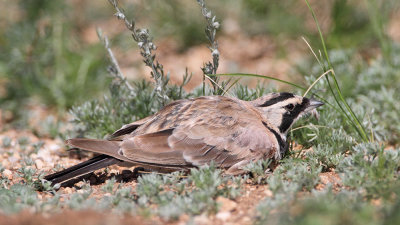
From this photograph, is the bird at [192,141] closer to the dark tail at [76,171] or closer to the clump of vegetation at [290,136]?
the dark tail at [76,171]

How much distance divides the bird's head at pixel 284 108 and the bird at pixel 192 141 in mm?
37

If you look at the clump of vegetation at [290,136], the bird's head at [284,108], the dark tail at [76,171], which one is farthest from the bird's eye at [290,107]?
the dark tail at [76,171]

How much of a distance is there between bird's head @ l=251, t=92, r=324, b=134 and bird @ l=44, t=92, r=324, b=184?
0.04 meters

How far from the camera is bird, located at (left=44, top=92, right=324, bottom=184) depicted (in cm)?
445

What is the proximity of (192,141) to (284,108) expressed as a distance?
1.07 m

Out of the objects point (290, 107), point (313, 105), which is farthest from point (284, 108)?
point (313, 105)

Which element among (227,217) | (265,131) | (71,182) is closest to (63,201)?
(71,182)

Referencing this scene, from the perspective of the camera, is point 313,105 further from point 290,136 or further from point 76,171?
point 76,171

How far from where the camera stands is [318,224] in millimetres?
2725

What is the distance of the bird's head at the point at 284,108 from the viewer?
4965 mm

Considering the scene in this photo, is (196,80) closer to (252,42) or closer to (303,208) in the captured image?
(252,42)

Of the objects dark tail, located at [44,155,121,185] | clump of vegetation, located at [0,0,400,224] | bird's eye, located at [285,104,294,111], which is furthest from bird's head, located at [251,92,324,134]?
dark tail, located at [44,155,121,185]

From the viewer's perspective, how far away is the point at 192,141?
4523 mm

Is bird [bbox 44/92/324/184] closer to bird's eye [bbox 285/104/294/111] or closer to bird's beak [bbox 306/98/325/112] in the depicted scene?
bird's eye [bbox 285/104/294/111]
